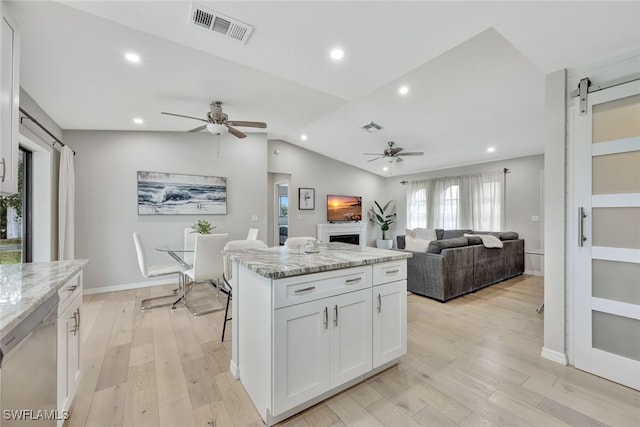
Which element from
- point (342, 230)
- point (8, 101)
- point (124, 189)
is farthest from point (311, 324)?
point (342, 230)

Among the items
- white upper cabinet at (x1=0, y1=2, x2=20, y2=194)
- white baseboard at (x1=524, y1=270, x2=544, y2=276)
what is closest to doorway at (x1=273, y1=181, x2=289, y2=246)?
white upper cabinet at (x1=0, y1=2, x2=20, y2=194)

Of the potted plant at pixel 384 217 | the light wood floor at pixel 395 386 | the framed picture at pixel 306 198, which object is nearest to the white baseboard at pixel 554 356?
the light wood floor at pixel 395 386

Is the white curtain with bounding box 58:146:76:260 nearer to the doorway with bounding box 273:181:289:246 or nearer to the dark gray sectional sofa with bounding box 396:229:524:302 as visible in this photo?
the doorway with bounding box 273:181:289:246

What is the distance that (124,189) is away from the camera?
423 cm

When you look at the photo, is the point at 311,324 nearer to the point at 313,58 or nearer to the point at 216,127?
the point at 313,58

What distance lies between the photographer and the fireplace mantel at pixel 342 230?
275 inches

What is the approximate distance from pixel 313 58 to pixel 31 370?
2.64m

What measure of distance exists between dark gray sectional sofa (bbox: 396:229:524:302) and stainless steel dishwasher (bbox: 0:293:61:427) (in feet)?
12.1

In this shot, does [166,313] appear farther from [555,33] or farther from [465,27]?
[555,33]

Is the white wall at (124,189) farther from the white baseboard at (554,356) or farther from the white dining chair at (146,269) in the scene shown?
the white baseboard at (554,356)

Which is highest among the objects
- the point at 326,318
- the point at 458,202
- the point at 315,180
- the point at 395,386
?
the point at 315,180

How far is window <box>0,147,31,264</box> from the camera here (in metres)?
2.69

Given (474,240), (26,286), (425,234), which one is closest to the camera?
(26,286)

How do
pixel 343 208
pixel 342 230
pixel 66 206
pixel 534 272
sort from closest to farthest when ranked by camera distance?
pixel 66 206, pixel 534 272, pixel 342 230, pixel 343 208
